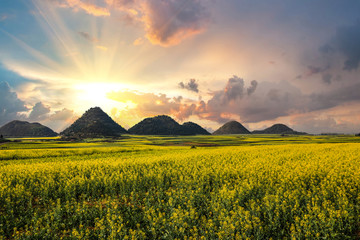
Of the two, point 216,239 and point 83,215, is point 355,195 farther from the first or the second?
point 83,215

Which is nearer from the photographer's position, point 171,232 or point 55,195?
point 171,232

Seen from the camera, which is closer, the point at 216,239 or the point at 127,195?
the point at 216,239

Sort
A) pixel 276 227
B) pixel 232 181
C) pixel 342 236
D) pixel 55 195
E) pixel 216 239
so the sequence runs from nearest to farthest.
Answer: pixel 216 239 → pixel 342 236 → pixel 276 227 → pixel 55 195 → pixel 232 181

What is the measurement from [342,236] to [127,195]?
1232 centimetres

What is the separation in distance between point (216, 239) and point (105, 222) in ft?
17.1

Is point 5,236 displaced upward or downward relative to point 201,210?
downward

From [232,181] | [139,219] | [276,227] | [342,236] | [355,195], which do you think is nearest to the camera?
[342,236]

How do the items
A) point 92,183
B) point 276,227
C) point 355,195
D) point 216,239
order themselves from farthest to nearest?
point 92,183
point 355,195
point 276,227
point 216,239

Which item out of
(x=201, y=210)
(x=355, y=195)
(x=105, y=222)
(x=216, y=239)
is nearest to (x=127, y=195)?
(x=105, y=222)

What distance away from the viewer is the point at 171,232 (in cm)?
799

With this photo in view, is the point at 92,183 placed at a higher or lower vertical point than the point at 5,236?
higher

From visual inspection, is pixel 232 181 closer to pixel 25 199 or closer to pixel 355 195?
pixel 355 195

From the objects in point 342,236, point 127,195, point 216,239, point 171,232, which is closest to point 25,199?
point 127,195

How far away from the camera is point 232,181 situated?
16312mm
